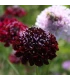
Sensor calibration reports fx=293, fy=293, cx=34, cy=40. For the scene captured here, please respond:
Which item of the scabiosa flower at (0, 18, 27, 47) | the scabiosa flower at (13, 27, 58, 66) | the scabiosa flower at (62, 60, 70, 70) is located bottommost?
the scabiosa flower at (62, 60, 70, 70)

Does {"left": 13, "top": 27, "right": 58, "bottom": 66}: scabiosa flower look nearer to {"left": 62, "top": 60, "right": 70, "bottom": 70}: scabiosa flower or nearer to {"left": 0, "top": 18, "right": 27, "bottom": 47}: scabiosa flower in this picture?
{"left": 0, "top": 18, "right": 27, "bottom": 47}: scabiosa flower

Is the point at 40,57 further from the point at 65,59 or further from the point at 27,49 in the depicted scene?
the point at 65,59

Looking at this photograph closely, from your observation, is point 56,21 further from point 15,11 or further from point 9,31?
point 15,11

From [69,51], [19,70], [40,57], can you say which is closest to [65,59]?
[69,51]

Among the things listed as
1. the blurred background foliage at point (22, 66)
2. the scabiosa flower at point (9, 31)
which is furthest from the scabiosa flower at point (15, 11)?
the scabiosa flower at point (9, 31)

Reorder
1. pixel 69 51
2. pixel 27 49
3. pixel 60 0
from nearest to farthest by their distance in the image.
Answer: pixel 27 49 < pixel 60 0 < pixel 69 51

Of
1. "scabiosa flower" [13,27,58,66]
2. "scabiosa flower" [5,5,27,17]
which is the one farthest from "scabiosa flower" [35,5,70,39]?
"scabiosa flower" [5,5,27,17]

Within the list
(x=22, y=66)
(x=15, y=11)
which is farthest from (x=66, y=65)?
(x=15, y=11)
